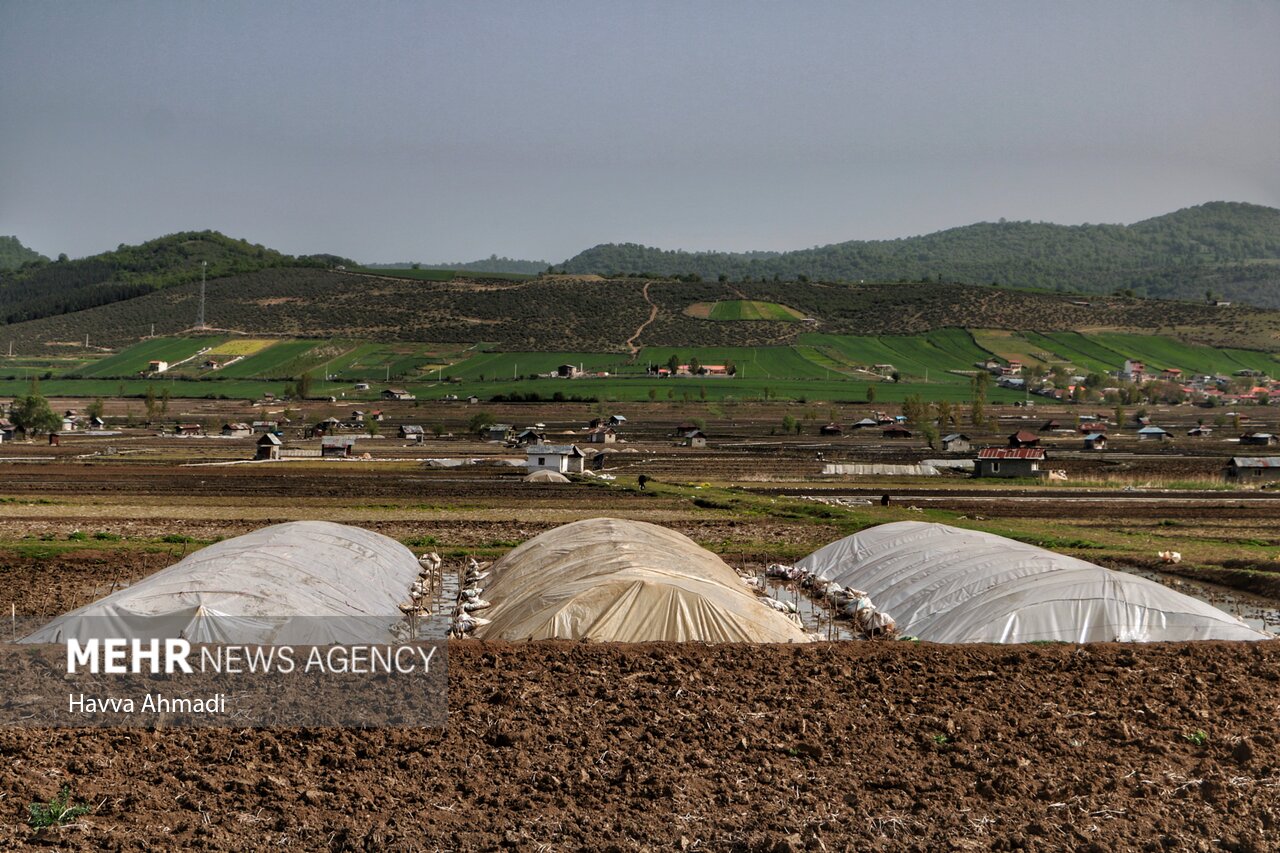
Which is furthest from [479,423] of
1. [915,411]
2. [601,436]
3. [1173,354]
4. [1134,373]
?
[1173,354]

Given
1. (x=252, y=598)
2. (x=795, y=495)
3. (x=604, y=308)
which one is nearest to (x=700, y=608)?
(x=252, y=598)

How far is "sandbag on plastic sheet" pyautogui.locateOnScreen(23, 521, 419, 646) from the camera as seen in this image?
16391mm

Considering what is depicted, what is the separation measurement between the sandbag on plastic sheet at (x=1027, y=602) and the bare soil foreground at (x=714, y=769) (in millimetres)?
3411

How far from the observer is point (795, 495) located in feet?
165

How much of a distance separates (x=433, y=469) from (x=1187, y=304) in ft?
532

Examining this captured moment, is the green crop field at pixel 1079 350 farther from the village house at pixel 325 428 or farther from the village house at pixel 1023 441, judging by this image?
the village house at pixel 325 428

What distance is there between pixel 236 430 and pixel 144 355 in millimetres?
75130

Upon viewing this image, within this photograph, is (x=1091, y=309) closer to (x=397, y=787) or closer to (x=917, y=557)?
(x=917, y=557)

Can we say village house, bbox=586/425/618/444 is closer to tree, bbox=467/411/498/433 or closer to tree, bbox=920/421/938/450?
tree, bbox=467/411/498/433

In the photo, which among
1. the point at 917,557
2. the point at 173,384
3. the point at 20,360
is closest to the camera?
the point at 917,557

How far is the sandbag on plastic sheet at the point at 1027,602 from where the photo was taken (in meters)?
20.0

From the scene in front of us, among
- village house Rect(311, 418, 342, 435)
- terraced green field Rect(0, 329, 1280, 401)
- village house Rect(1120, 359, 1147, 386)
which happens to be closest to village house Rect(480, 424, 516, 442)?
village house Rect(311, 418, 342, 435)

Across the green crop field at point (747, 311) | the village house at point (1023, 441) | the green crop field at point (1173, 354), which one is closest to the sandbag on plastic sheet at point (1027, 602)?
the village house at point (1023, 441)

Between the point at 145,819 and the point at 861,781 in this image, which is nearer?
the point at 145,819
